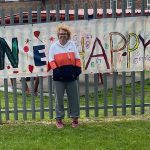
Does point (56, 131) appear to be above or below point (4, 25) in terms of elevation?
below

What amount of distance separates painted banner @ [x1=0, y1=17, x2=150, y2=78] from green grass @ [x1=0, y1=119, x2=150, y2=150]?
1.01 m

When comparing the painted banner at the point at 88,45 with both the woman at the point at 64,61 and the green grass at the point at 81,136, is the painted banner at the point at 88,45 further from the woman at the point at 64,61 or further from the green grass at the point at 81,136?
the green grass at the point at 81,136

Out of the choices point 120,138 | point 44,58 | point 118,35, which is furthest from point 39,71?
point 120,138

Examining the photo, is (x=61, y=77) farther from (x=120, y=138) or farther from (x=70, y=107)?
(x=120, y=138)

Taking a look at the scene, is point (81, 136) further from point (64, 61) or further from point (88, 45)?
point (88, 45)

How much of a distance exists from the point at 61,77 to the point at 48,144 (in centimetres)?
122

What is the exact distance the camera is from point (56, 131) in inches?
294

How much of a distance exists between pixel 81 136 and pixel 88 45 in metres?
1.83

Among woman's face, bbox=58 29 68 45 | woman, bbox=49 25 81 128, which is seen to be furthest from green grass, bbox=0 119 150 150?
woman's face, bbox=58 29 68 45

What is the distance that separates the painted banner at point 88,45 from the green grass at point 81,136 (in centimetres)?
101

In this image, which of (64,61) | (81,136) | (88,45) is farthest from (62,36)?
(81,136)

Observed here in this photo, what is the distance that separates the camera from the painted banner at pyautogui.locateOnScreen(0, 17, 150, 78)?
809 centimetres

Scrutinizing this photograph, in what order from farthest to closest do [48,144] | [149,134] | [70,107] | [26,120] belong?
[26,120]
[70,107]
[149,134]
[48,144]

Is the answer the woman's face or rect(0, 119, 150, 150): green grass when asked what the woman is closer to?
the woman's face
